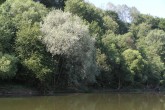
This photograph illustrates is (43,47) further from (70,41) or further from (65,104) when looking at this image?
(65,104)

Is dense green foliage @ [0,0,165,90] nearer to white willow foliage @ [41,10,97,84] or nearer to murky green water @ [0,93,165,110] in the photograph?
white willow foliage @ [41,10,97,84]

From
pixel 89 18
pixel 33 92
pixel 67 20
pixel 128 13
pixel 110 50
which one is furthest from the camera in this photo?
pixel 128 13

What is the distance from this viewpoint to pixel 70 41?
47000mm

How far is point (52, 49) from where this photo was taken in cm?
4694

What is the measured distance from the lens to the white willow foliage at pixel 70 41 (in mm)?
47094

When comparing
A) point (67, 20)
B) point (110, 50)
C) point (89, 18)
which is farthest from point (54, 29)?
point (89, 18)

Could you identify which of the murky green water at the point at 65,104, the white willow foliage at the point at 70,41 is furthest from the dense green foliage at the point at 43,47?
the murky green water at the point at 65,104

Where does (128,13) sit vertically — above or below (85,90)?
above

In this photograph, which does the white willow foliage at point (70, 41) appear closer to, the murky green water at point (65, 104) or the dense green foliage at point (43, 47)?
the dense green foliage at point (43, 47)

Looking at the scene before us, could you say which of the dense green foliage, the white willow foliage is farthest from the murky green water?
the white willow foliage

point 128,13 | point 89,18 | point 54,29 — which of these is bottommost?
point 54,29

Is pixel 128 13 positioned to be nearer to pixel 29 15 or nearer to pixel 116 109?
pixel 29 15

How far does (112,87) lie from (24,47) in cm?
3584

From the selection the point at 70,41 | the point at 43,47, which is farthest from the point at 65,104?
the point at 43,47
